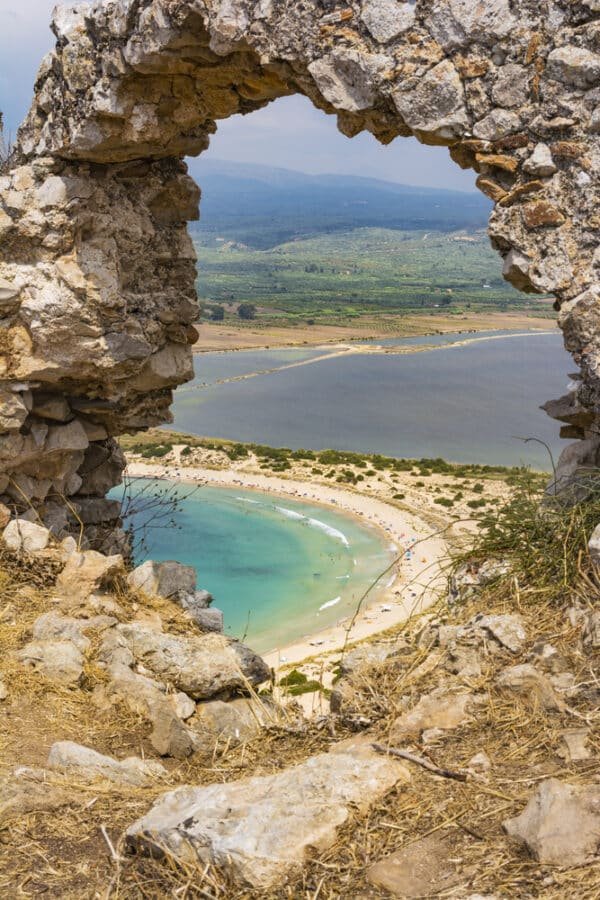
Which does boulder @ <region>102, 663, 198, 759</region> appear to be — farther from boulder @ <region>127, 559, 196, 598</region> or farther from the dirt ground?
the dirt ground

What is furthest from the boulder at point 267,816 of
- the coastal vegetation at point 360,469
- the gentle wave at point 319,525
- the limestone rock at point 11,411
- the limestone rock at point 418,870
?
the coastal vegetation at point 360,469

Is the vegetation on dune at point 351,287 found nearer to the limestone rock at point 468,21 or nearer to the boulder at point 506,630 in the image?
the limestone rock at point 468,21

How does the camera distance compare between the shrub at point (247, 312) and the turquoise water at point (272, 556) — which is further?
the shrub at point (247, 312)

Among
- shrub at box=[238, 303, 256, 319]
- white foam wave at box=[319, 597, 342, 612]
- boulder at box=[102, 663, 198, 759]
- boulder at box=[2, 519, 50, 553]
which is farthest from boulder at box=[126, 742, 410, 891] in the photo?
shrub at box=[238, 303, 256, 319]

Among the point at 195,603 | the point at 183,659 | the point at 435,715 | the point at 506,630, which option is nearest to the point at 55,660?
the point at 183,659

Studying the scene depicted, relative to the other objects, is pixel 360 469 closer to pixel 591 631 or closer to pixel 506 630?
pixel 506 630

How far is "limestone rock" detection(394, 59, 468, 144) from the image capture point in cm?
461

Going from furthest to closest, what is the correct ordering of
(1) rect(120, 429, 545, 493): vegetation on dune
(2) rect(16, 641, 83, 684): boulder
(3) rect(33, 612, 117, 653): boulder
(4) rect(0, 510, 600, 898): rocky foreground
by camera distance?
(1) rect(120, 429, 545, 493): vegetation on dune → (3) rect(33, 612, 117, 653): boulder → (2) rect(16, 641, 83, 684): boulder → (4) rect(0, 510, 600, 898): rocky foreground

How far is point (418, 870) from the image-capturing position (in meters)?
2.58

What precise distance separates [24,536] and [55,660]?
68.4 inches

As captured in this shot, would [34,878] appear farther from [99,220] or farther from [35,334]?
[99,220]

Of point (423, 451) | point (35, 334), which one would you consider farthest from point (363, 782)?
point (423, 451)

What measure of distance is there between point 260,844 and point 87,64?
5508mm

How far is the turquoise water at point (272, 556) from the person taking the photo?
19281 mm
